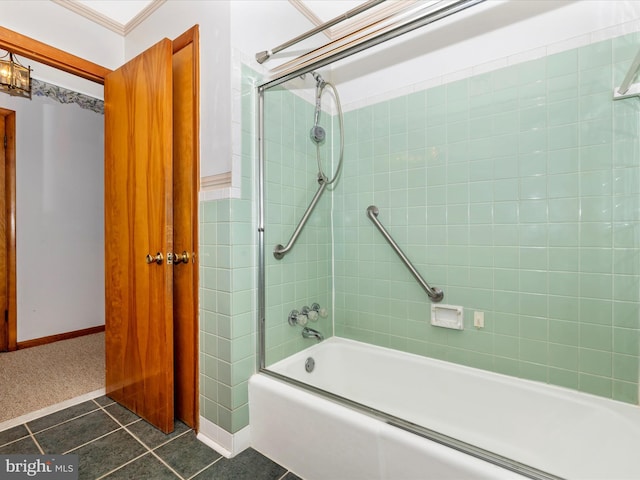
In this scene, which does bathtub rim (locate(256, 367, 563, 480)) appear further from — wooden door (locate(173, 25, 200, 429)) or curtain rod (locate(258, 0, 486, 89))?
curtain rod (locate(258, 0, 486, 89))

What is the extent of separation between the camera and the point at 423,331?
1.79 m

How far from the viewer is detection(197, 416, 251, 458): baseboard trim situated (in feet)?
4.89

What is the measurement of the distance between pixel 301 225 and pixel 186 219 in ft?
2.06

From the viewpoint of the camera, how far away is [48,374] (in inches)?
90.7

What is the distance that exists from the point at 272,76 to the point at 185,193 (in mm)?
767

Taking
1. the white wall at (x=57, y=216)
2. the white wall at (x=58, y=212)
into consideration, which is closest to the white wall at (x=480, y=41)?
the white wall at (x=58, y=212)

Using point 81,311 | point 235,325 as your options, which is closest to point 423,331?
point 235,325

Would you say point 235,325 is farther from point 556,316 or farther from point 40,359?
point 40,359

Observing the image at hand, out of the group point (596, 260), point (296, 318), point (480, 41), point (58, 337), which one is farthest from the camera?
point (58, 337)

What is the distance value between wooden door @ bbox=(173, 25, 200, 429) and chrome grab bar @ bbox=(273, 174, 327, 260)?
426 millimetres

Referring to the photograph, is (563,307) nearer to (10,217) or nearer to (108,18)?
(108,18)

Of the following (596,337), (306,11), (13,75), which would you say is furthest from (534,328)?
(13,75)

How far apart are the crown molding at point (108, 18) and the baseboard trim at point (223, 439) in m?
2.28

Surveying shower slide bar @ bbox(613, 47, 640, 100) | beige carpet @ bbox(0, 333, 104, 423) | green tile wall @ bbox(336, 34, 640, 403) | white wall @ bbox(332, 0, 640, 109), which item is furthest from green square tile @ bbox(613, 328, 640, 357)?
beige carpet @ bbox(0, 333, 104, 423)
